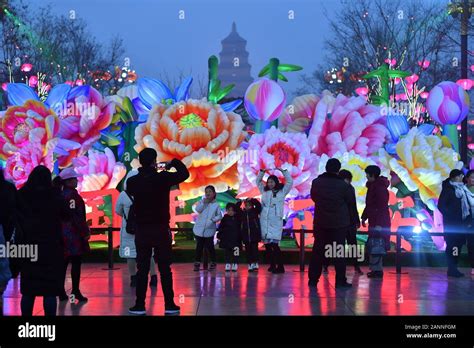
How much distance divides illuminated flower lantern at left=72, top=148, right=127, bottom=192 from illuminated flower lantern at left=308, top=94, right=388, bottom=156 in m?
3.92

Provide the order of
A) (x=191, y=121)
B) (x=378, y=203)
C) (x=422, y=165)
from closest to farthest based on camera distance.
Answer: (x=378, y=203), (x=422, y=165), (x=191, y=121)

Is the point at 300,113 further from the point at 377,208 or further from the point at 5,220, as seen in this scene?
the point at 5,220

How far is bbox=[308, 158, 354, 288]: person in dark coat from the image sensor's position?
12.2 metres

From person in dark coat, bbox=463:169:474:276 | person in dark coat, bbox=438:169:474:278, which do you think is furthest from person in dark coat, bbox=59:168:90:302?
person in dark coat, bbox=463:169:474:276

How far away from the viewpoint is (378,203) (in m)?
14.0

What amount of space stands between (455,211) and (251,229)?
131 inches

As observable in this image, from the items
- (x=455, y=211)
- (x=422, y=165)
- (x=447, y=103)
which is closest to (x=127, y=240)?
(x=455, y=211)

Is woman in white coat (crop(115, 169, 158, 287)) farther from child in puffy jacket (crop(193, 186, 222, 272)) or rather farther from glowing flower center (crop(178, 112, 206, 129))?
glowing flower center (crop(178, 112, 206, 129))

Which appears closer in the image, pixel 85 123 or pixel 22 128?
pixel 22 128

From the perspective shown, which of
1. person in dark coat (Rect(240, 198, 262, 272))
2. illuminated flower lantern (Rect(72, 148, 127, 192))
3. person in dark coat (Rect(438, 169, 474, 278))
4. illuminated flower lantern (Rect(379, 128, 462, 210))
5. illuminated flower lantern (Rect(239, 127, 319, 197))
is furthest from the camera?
illuminated flower lantern (Rect(72, 148, 127, 192))

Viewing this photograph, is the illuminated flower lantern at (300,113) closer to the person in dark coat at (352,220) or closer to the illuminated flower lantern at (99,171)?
the illuminated flower lantern at (99,171)

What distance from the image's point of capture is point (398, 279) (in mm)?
13906
